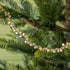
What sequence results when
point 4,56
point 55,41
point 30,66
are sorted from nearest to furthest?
point 55,41
point 30,66
point 4,56

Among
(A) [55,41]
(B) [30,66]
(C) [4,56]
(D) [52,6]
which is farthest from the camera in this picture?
(C) [4,56]

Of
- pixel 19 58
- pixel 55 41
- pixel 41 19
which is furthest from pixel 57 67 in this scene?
pixel 19 58

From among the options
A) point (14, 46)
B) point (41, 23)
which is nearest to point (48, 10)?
point (41, 23)

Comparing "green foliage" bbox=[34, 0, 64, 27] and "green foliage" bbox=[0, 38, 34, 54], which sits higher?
"green foliage" bbox=[34, 0, 64, 27]

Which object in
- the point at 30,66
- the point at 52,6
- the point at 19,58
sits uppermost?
the point at 52,6

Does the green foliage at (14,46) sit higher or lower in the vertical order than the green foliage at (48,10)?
lower

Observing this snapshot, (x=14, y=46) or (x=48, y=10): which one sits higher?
(x=48, y=10)

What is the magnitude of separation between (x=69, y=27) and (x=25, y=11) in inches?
5.2

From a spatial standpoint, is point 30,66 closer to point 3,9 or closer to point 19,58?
point 3,9

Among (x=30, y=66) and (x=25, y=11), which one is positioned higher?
(x=25, y=11)

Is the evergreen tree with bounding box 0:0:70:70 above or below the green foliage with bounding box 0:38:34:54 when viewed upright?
above

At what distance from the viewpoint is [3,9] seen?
30cm

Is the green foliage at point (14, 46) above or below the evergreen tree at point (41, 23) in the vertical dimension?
below

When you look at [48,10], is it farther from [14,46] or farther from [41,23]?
[14,46]
